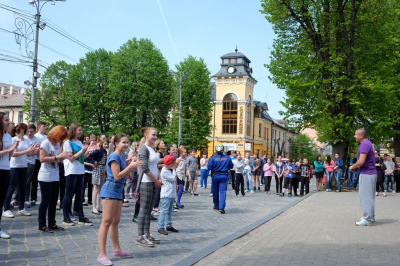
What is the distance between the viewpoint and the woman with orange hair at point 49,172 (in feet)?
25.8

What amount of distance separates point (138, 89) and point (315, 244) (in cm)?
4122

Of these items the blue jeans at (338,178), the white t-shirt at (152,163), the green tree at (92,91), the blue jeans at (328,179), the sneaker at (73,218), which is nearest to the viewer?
the white t-shirt at (152,163)

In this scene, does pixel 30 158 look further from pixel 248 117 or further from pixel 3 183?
pixel 248 117

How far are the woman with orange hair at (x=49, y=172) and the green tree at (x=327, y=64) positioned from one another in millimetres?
20561

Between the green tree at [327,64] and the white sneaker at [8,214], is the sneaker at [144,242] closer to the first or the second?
the white sneaker at [8,214]

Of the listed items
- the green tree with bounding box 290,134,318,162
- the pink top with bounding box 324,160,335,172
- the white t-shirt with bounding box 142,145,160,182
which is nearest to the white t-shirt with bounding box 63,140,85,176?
the white t-shirt with bounding box 142,145,160,182

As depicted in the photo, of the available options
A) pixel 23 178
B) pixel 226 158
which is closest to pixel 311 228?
pixel 226 158

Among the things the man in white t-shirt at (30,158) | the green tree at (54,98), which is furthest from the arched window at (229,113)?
the man in white t-shirt at (30,158)

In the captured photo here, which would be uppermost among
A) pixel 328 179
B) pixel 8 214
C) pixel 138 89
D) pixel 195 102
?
pixel 138 89

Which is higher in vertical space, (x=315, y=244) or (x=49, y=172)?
(x=49, y=172)

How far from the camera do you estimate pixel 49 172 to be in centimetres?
800

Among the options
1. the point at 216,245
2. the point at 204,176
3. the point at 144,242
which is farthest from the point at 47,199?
Result: the point at 204,176

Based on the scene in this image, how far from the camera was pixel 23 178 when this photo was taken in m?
9.52

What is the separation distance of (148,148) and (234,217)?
211 inches
